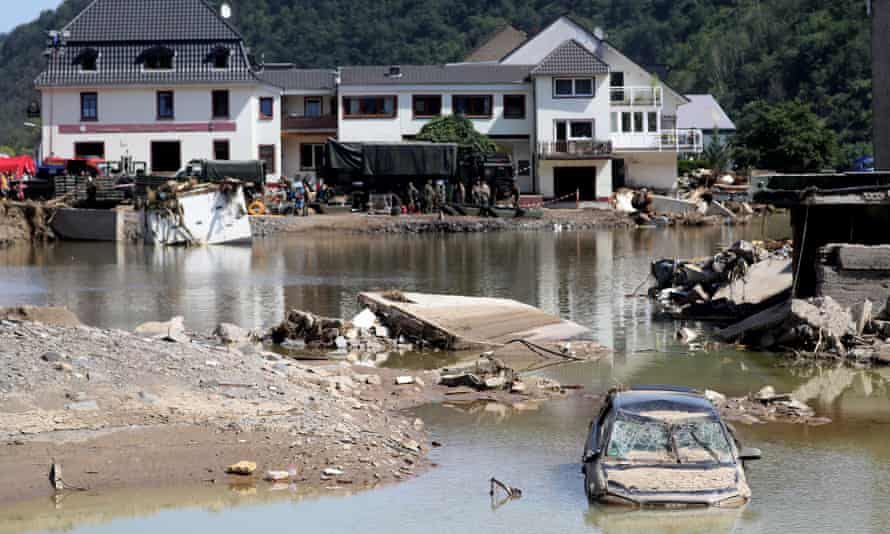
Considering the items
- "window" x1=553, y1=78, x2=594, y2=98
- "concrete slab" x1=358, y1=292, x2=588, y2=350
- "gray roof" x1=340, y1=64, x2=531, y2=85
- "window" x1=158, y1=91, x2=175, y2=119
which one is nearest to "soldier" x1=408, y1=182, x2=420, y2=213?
"gray roof" x1=340, y1=64, x2=531, y2=85

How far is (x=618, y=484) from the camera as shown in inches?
543

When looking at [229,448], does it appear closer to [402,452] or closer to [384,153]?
[402,452]

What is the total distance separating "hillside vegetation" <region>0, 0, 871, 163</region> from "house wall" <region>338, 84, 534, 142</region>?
34.5 metres

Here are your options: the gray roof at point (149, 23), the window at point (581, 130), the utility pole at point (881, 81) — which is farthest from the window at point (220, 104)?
the utility pole at point (881, 81)

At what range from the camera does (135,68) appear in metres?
69.9

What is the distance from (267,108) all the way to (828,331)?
5059 cm

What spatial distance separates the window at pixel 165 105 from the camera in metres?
70.1

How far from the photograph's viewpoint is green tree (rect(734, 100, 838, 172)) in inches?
3123

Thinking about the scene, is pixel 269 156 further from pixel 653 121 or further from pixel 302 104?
pixel 653 121

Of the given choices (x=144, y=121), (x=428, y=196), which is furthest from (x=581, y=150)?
(x=144, y=121)

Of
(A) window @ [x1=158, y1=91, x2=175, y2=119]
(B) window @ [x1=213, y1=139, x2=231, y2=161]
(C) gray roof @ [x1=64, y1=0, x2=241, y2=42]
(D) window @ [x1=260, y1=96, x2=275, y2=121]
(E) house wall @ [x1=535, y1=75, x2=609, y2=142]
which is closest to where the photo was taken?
(A) window @ [x1=158, y1=91, x2=175, y2=119]

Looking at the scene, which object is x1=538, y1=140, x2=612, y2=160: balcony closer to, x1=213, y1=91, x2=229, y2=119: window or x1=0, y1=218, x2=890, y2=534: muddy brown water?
x1=213, y1=91, x2=229, y2=119: window

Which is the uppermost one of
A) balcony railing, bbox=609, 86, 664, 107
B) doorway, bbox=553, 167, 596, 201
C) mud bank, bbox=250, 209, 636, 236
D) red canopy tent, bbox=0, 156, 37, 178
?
balcony railing, bbox=609, 86, 664, 107

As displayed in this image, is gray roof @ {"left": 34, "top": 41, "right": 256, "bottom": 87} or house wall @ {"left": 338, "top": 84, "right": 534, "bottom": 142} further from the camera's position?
house wall @ {"left": 338, "top": 84, "right": 534, "bottom": 142}
